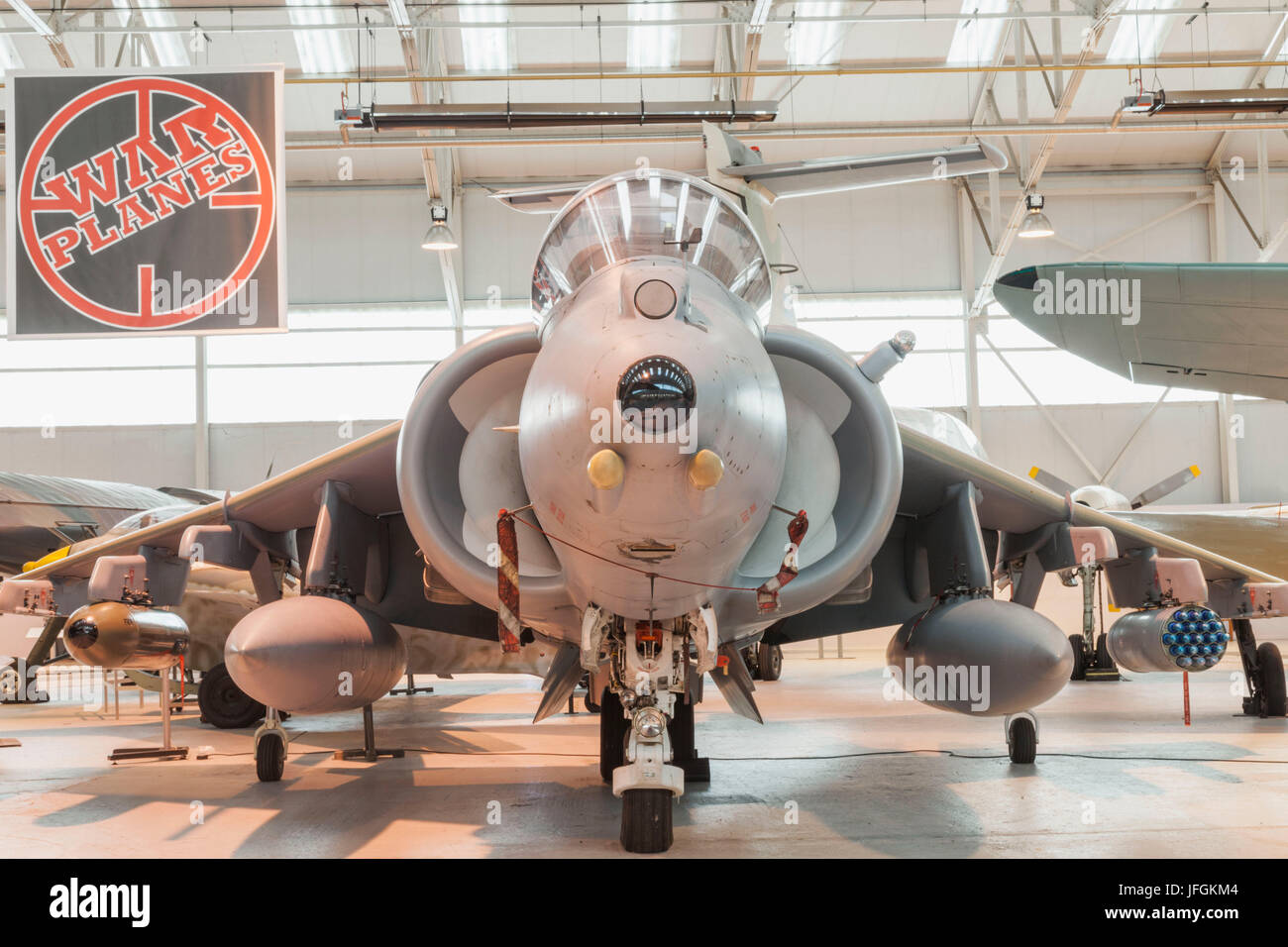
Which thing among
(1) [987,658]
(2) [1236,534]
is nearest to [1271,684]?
(2) [1236,534]

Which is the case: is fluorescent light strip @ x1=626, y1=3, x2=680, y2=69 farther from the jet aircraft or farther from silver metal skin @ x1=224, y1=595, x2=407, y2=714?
silver metal skin @ x1=224, y1=595, x2=407, y2=714

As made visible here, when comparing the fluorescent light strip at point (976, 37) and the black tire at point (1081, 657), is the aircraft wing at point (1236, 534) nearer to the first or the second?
the black tire at point (1081, 657)

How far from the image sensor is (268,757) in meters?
7.64

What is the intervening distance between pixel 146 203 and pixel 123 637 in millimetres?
3821

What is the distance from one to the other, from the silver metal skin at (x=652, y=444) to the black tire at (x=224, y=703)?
821 cm

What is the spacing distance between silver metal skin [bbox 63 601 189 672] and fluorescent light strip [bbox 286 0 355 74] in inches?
614

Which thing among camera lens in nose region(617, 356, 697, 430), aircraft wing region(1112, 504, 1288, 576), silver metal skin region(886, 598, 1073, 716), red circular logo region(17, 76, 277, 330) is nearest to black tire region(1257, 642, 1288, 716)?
aircraft wing region(1112, 504, 1288, 576)

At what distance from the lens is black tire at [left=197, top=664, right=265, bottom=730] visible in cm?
1138

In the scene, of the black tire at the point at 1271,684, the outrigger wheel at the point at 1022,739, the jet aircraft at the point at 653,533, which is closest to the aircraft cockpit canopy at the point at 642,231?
the jet aircraft at the point at 653,533

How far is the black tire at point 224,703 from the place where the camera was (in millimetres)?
11383

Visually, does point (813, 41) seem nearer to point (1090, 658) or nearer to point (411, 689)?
point (1090, 658)

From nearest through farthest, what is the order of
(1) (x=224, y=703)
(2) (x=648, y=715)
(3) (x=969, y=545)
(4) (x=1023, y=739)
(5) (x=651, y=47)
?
(2) (x=648, y=715) → (3) (x=969, y=545) → (4) (x=1023, y=739) → (1) (x=224, y=703) → (5) (x=651, y=47)

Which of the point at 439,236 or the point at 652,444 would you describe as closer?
the point at 652,444
